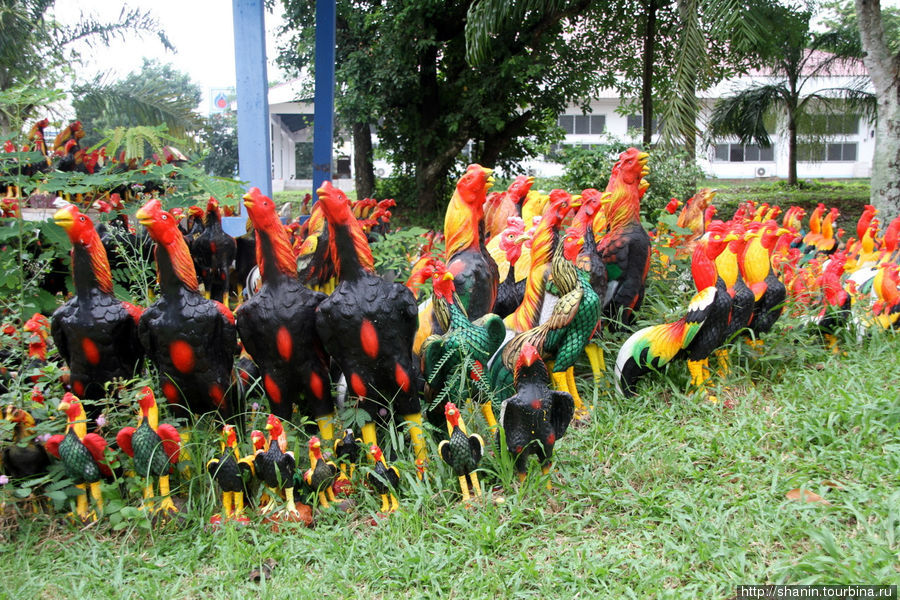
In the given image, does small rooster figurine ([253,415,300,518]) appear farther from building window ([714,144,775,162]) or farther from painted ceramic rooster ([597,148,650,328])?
building window ([714,144,775,162])

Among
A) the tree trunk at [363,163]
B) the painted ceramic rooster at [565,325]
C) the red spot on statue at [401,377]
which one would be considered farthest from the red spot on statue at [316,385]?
the tree trunk at [363,163]

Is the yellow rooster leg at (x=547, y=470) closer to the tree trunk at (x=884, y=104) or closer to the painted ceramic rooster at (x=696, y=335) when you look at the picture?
the painted ceramic rooster at (x=696, y=335)

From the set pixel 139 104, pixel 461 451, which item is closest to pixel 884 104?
pixel 461 451

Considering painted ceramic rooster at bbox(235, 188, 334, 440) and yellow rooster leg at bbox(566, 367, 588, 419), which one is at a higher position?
painted ceramic rooster at bbox(235, 188, 334, 440)

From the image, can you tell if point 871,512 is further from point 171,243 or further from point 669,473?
point 171,243

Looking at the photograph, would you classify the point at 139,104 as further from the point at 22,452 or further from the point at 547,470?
the point at 547,470

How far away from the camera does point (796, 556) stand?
229 cm

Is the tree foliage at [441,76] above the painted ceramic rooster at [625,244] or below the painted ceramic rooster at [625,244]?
above

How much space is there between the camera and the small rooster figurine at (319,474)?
2.76m

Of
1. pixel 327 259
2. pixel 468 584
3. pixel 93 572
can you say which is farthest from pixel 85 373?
pixel 468 584

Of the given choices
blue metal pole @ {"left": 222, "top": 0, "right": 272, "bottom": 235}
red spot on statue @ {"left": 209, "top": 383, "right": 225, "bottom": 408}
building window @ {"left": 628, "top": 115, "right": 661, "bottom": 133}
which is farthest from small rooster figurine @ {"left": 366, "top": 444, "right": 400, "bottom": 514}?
building window @ {"left": 628, "top": 115, "right": 661, "bottom": 133}

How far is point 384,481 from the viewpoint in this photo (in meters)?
2.74

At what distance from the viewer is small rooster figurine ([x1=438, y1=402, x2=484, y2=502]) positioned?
268 cm

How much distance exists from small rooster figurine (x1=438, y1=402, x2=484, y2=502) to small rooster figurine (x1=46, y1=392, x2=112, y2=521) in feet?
4.74
